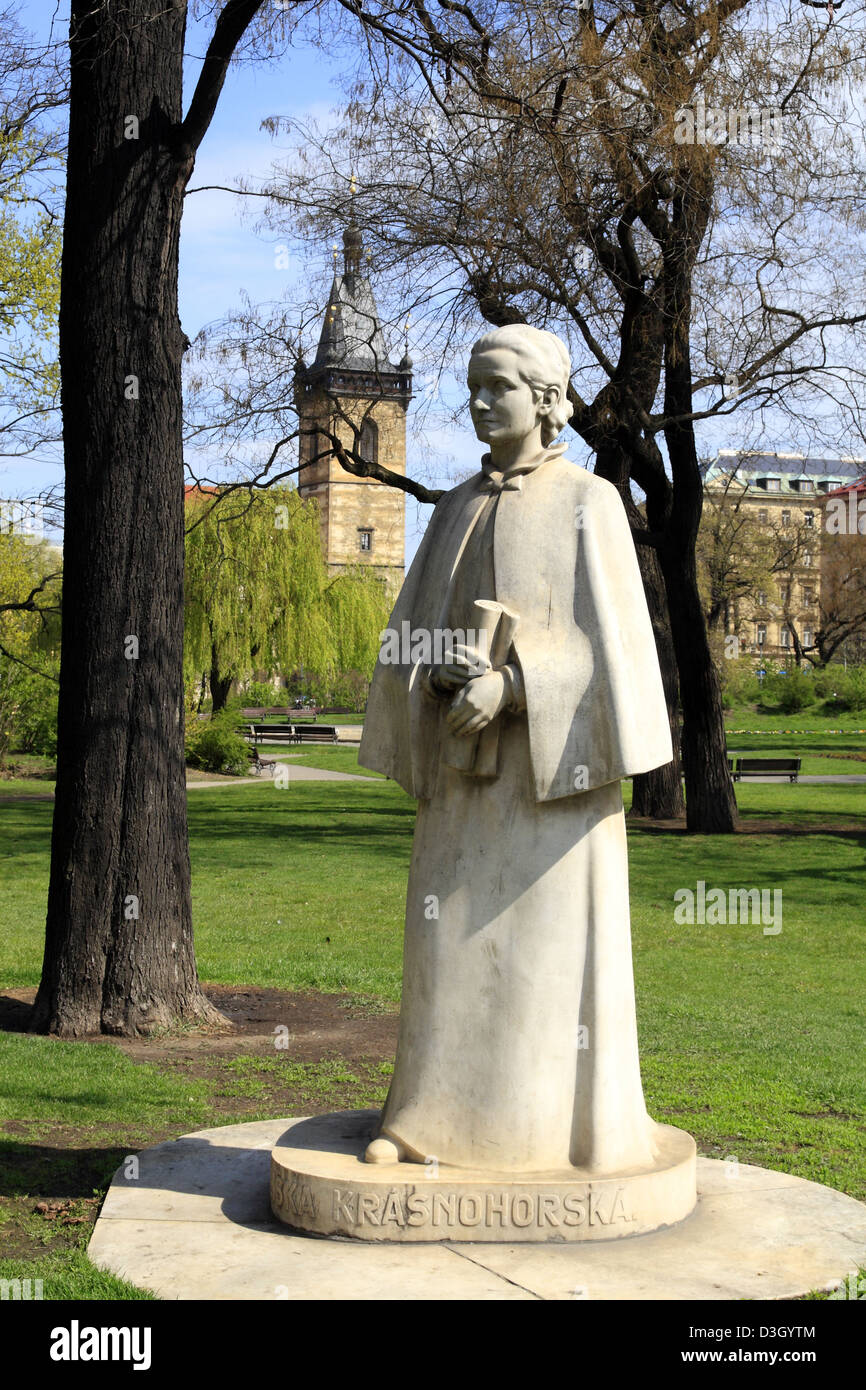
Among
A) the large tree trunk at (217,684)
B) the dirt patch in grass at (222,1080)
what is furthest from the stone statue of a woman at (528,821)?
the large tree trunk at (217,684)

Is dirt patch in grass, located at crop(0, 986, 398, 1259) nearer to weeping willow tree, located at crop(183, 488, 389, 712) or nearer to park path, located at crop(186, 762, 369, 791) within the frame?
park path, located at crop(186, 762, 369, 791)

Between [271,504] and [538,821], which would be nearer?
[538,821]

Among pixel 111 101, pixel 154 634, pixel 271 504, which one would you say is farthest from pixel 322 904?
pixel 271 504

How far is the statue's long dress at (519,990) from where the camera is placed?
4.66 metres

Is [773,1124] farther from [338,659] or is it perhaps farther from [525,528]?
[338,659]

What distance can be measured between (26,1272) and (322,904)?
10201 millimetres

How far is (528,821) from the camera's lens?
15.6 ft

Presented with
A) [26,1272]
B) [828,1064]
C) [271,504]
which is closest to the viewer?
[26,1272]

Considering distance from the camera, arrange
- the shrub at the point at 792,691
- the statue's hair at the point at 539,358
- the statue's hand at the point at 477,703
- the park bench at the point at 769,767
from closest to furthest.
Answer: the statue's hand at the point at 477,703, the statue's hair at the point at 539,358, the park bench at the point at 769,767, the shrub at the point at 792,691

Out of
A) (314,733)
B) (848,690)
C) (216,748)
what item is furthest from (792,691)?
Result: (216,748)

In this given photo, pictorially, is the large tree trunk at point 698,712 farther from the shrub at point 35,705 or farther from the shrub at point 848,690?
the shrub at point 848,690

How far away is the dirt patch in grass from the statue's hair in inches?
125

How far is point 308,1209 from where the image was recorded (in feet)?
15.2

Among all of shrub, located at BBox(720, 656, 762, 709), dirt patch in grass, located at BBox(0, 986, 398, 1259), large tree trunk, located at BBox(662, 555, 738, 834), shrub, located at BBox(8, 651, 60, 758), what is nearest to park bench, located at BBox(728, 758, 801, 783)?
large tree trunk, located at BBox(662, 555, 738, 834)
